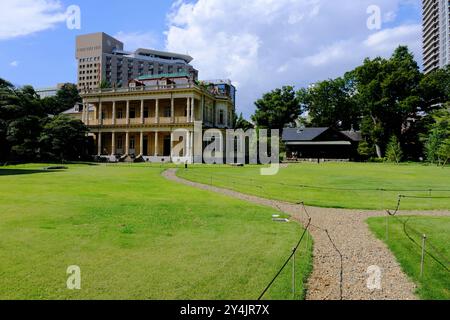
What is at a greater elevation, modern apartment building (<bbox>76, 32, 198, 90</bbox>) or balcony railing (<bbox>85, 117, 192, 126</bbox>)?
modern apartment building (<bbox>76, 32, 198, 90</bbox>)

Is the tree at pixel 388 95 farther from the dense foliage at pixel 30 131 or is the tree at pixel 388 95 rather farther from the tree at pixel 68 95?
the tree at pixel 68 95

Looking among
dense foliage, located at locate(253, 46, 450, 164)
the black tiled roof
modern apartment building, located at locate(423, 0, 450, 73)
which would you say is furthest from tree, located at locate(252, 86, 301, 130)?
modern apartment building, located at locate(423, 0, 450, 73)

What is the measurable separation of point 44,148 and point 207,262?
Answer: 41.4 meters

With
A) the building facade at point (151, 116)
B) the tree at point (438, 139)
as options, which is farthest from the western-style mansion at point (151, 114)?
the tree at point (438, 139)

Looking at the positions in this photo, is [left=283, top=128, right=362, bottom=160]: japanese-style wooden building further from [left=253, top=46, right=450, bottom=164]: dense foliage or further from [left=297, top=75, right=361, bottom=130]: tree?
[left=297, top=75, right=361, bottom=130]: tree

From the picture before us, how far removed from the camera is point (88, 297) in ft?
17.7

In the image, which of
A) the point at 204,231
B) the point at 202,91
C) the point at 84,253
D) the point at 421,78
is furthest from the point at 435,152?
the point at 84,253

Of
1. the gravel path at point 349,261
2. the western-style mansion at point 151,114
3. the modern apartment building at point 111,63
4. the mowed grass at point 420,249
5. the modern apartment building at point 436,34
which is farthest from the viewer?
the modern apartment building at point 111,63

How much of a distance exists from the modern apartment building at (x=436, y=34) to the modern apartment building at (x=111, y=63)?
8634 cm

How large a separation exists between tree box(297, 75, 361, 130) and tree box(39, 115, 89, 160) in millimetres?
50948

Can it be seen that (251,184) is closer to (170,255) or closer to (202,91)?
(170,255)

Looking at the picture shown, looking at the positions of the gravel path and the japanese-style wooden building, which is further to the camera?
the japanese-style wooden building

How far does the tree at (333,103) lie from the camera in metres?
76.1

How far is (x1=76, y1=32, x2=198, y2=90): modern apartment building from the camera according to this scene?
452 feet
